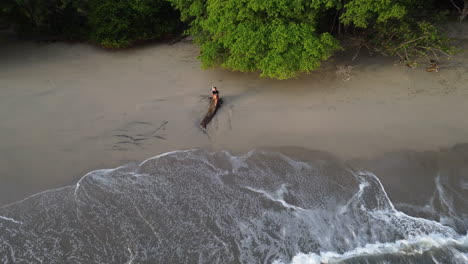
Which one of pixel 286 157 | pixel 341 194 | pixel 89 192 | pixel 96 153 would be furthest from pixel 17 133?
pixel 341 194

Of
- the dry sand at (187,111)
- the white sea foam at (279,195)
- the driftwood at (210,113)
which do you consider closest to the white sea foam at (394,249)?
the white sea foam at (279,195)

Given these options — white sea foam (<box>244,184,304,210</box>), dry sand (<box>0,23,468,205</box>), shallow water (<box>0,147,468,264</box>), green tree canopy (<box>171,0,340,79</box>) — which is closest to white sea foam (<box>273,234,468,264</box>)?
shallow water (<box>0,147,468,264</box>)

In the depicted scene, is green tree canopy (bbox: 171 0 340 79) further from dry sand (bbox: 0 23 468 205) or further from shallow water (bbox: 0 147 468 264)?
shallow water (bbox: 0 147 468 264)

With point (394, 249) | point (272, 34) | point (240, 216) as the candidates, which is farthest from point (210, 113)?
point (394, 249)

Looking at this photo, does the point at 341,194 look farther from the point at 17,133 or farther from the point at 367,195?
the point at 17,133

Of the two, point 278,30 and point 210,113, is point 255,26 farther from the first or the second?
point 210,113

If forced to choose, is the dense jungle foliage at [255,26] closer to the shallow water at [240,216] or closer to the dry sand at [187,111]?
the dry sand at [187,111]

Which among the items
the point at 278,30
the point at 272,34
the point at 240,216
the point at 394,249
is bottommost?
the point at 394,249
